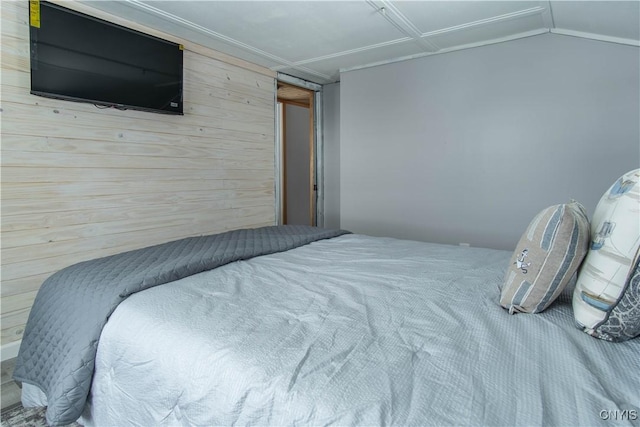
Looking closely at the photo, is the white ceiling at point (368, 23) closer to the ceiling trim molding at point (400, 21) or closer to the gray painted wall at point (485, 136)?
the ceiling trim molding at point (400, 21)

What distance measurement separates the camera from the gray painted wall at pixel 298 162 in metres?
5.96

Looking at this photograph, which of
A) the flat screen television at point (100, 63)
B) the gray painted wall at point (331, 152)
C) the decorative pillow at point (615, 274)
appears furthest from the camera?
the gray painted wall at point (331, 152)

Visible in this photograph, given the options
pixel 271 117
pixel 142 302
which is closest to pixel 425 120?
pixel 271 117

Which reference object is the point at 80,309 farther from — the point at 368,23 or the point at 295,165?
the point at 295,165

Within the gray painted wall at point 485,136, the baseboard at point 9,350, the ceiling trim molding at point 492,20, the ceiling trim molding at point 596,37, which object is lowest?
the baseboard at point 9,350

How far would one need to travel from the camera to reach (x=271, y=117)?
159 inches

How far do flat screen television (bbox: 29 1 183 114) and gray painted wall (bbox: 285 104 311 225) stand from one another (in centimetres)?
303

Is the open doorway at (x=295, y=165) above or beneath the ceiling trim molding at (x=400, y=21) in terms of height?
beneath

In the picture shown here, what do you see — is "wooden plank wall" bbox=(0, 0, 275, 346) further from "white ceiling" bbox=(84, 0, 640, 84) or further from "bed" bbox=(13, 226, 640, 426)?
"bed" bbox=(13, 226, 640, 426)

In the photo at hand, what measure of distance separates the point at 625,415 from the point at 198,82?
11.3ft

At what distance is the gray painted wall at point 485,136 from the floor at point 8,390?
3099 millimetres

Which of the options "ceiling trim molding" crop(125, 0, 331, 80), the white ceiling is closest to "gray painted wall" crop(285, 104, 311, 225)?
"ceiling trim molding" crop(125, 0, 331, 80)

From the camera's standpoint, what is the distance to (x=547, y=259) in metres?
1.12

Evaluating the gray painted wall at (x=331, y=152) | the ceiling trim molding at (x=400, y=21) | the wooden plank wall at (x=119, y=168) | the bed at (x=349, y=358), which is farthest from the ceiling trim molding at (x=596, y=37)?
the wooden plank wall at (x=119, y=168)
